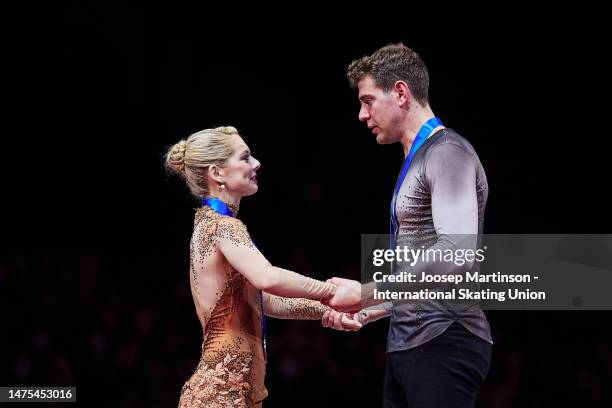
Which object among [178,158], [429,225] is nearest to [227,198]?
[178,158]

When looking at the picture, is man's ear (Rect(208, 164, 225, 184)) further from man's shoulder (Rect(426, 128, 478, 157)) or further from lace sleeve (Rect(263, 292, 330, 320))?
man's shoulder (Rect(426, 128, 478, 157))

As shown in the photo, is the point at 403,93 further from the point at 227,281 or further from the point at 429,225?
the point at 227,281

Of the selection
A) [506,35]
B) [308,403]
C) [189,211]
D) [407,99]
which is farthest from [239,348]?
[506,35]

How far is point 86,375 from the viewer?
4.68 m

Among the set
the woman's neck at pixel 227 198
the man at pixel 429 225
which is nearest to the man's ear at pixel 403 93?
the man at pixel 429 225

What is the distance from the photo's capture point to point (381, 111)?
2.70m

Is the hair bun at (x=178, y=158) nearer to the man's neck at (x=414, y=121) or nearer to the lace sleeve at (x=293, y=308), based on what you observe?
the lace sleeve at (x=293, y=308)

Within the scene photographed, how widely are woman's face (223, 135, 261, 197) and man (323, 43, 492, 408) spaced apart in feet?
1.87

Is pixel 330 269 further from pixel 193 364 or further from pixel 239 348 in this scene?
pixel 239 348

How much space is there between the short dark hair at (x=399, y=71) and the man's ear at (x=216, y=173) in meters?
0.65

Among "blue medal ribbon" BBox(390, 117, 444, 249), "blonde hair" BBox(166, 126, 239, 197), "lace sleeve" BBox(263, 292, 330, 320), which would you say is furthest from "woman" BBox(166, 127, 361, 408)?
"blue medal ribbon" BBox(390, 117, 444, 249)

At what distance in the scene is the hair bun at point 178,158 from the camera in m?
3.01

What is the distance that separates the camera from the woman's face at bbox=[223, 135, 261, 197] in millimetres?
2982

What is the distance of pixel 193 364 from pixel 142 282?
635mm
